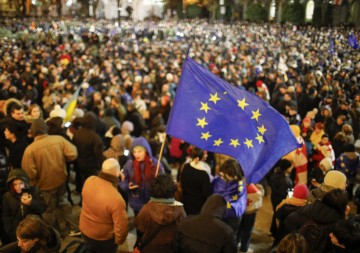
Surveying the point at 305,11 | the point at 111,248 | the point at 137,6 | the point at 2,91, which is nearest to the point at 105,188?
the point at 111,248

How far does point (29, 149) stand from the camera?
497 cm

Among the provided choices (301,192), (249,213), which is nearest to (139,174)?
(249,213)

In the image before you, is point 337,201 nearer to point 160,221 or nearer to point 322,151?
point 160,221

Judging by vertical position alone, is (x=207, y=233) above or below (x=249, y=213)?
above

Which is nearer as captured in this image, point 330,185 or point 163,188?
point 163,188

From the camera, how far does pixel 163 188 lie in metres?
3.58

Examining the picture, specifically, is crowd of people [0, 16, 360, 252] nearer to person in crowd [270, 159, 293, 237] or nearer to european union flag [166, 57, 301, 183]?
person in crowd [270, 159, 293, 237]

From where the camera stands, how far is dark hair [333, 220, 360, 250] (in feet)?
9.94

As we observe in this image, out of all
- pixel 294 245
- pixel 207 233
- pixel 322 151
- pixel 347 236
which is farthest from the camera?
pixel 322 151

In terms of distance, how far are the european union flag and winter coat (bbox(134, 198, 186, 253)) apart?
82 centimetres

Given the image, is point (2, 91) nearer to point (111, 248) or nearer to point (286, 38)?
point (111, 248)

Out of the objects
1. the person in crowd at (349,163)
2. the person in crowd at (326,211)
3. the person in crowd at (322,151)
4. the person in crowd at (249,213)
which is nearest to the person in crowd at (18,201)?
the person in crowd at (249,213)

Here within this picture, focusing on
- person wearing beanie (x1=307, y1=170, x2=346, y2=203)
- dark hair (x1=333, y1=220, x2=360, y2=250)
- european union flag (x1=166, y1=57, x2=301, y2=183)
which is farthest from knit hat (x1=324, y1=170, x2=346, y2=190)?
dark hair (x1=333, y1=220, x2=360, y2=250)

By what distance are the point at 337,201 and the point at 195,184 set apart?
5.53 ft
